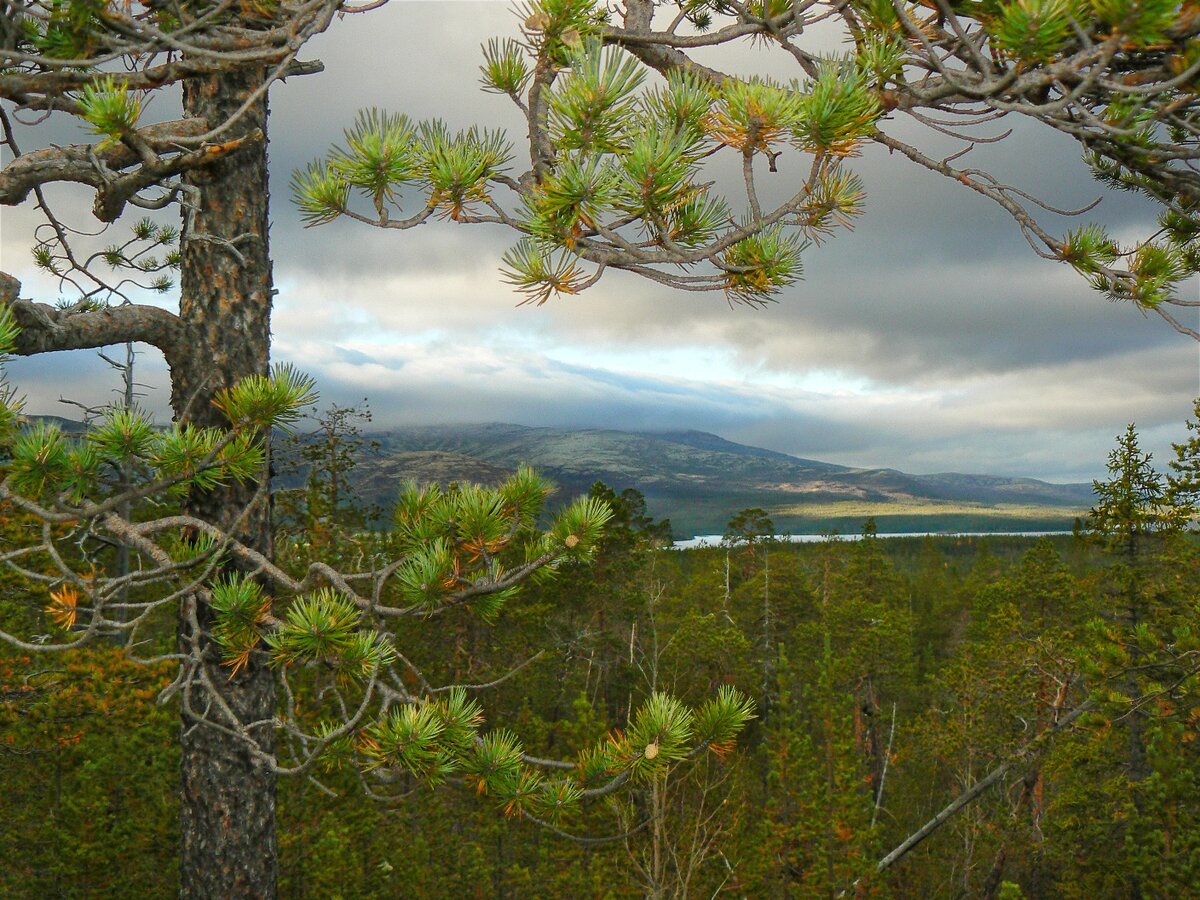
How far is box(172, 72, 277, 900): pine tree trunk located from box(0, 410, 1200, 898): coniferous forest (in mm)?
524

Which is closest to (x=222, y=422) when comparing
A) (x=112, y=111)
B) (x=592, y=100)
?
(x=112, y=111)

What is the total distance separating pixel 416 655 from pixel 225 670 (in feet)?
53.0

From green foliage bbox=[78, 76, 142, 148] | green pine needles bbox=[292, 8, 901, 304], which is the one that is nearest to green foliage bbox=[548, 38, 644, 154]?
green pine needles bbox=[292, 8, 901, 304]

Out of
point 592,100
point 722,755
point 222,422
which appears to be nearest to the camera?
point 592,100

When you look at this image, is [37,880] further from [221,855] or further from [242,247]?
[242,247]

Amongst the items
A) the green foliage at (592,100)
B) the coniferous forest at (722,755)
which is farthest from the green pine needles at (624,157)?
the coniferous forest at (722,755)

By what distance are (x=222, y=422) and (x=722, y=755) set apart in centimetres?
290

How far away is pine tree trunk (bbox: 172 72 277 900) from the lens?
4059mm

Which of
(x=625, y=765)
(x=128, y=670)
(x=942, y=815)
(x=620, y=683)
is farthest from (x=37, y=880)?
(x=620, y=683)

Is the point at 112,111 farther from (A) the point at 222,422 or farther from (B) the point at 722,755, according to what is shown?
(B) the point at 722,755

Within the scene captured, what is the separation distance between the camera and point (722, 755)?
3.93 meters

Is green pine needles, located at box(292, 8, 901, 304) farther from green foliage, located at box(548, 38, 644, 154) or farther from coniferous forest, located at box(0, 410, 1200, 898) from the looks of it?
coniferous forest, located at box(0, 410, 1200, 898)

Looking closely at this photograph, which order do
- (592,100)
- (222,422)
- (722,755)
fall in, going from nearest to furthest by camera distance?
(592,100), (722,755), (222,422)

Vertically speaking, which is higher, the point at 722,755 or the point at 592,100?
the point at 592,100
